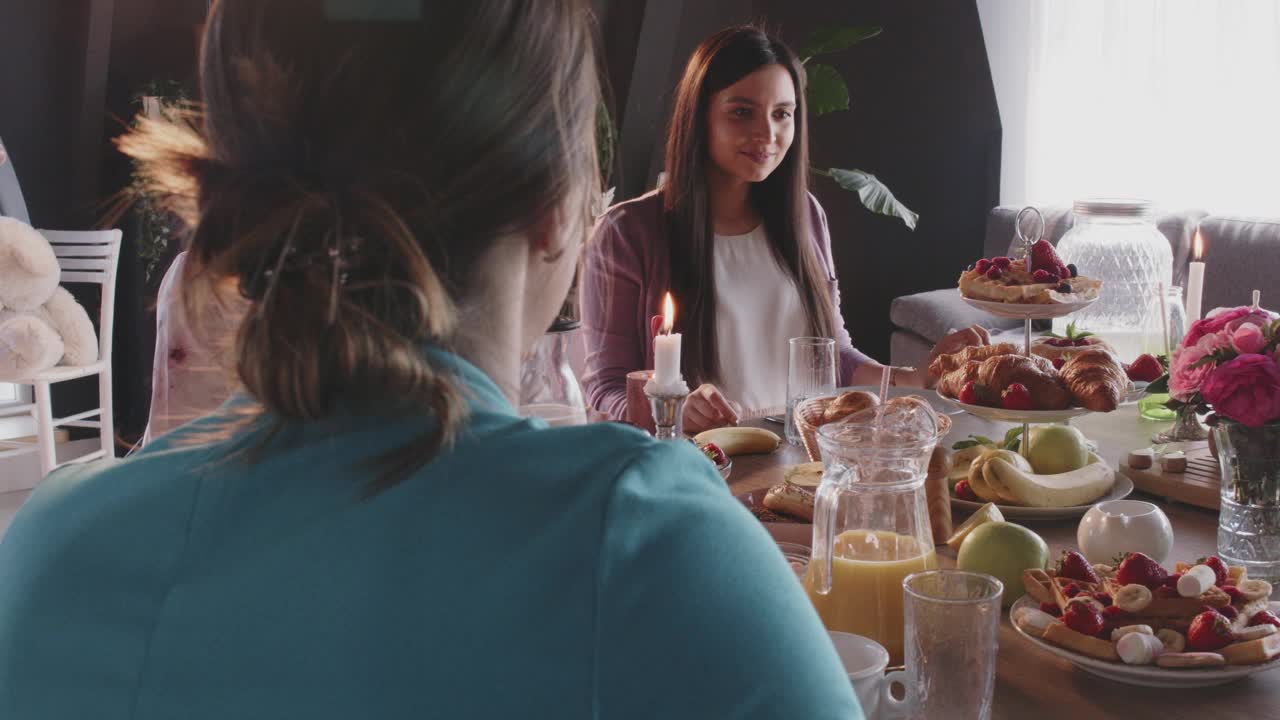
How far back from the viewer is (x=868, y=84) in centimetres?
550

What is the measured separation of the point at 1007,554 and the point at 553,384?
494 millimetres

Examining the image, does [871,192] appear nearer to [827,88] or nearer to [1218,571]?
[827,88]

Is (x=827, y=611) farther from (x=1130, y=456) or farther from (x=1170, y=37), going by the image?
(x=1170, y=37)

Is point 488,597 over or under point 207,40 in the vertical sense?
under

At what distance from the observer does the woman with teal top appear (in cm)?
51

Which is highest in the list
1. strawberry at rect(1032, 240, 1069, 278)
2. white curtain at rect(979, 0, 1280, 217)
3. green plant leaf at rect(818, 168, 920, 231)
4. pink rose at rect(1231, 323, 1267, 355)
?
white curtain at rect(979, 0, 1280, 217)

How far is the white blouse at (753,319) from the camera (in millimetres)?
2754

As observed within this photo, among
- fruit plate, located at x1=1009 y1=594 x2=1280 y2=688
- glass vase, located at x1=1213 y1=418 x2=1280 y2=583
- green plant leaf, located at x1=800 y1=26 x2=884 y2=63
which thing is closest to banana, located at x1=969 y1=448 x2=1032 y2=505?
glass vase, located at x1=1213 y1=418 x2=1280 y2=583

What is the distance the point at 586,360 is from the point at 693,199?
1.41ft

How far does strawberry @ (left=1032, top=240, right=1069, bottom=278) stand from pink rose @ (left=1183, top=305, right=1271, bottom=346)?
742 millimetres

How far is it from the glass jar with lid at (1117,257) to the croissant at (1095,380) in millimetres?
1246

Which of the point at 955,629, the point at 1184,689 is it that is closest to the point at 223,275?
the point at 955,629

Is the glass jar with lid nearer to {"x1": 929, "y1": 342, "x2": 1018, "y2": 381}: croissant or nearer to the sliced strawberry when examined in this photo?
{"x1": 929, "y1": 342, "x2": 1018, "y2": 381}: croissant

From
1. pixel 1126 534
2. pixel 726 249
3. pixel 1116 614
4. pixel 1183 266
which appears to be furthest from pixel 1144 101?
pixel 1116 614
